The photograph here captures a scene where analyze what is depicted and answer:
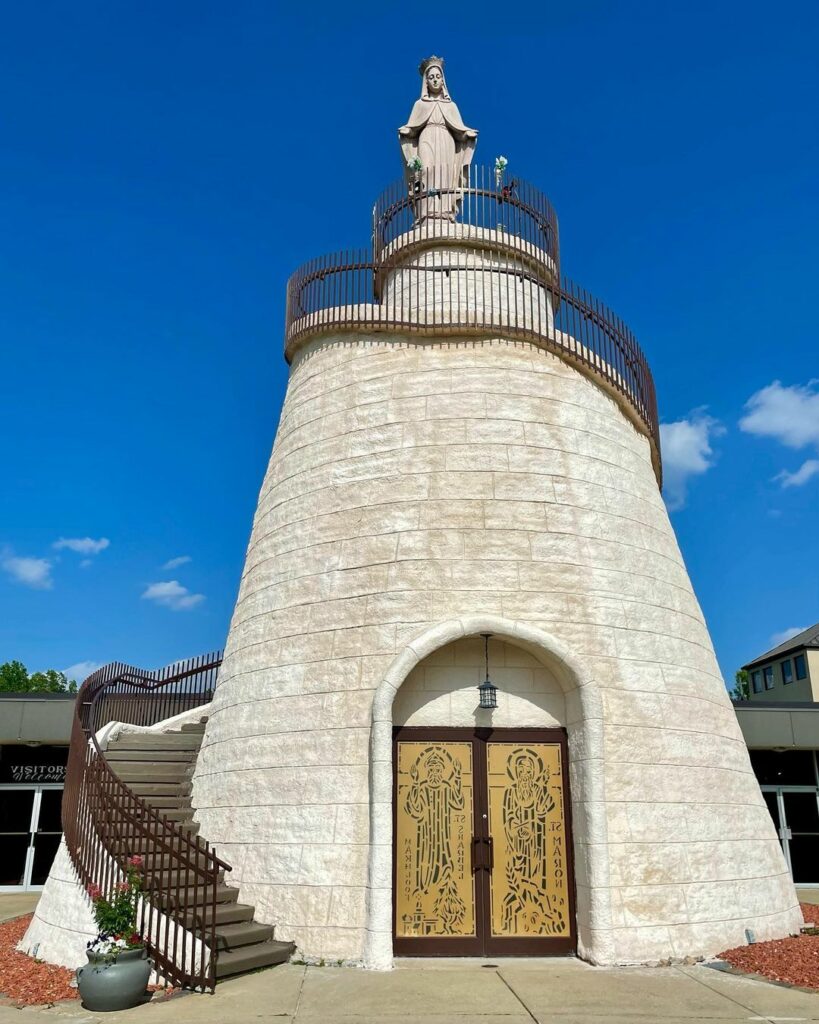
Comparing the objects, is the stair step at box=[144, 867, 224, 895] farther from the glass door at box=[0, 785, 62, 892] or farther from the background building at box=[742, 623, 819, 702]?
the background building at box=[742, 623, 819, 702]

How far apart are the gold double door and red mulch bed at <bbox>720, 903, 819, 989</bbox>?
6.24 feet

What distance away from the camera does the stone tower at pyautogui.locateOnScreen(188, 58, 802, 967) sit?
30.9 feet

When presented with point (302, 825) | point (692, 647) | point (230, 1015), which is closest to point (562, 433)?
point (692, 647)

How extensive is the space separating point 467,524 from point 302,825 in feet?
13.9

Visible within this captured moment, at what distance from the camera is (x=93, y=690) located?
583 inches

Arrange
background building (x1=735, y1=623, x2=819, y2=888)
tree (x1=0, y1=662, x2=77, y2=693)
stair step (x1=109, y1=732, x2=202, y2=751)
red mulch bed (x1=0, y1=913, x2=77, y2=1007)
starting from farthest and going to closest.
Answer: tree (x1=0, y1=662, x2=77, y2=693) → background building (x1=735, y1=623, x2=819, y2=888) → stair step (x1=109, y1=732, x2=202, y2=751) → red mulch bed (x1=0, y1=913, x2=77, y2=1007)

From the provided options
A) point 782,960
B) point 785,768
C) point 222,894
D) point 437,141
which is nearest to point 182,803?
point 222,894

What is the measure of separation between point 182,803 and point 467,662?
491 cm

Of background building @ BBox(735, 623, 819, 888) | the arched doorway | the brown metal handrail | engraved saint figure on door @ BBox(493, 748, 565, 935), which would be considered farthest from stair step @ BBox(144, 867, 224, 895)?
background building @ BBox(735, 623, 819, 888)

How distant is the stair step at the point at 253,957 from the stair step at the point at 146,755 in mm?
4558

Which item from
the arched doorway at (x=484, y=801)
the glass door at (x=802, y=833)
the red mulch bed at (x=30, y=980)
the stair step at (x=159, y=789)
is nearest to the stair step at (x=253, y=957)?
the arched doorway at (x=484, y=801)

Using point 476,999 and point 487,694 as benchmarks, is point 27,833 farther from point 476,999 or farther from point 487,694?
point 476,999

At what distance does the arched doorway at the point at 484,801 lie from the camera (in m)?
9.37

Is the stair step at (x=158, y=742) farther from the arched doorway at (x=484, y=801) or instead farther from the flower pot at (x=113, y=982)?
the flower pot at (x=113, y=982)
